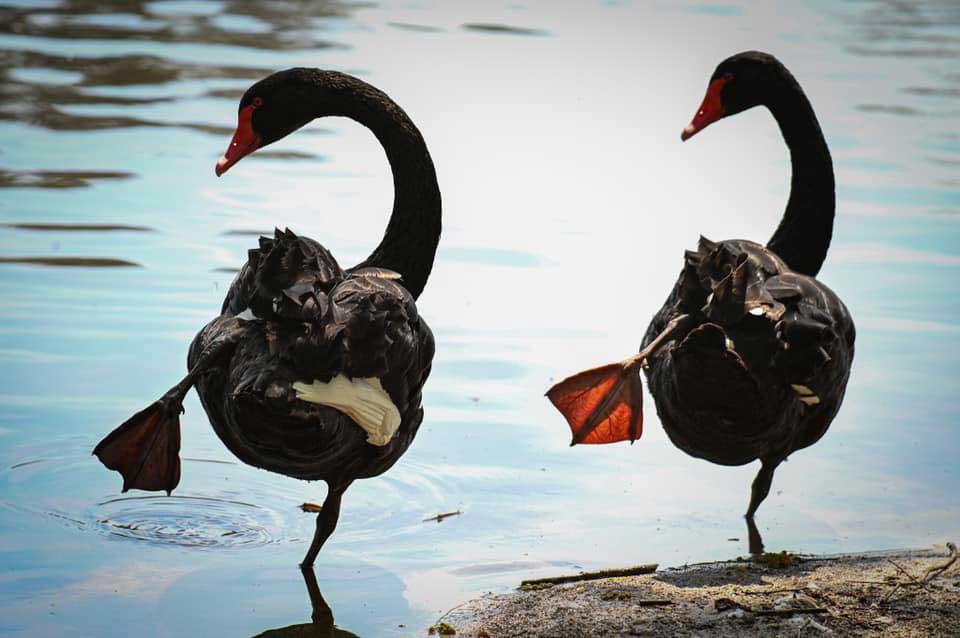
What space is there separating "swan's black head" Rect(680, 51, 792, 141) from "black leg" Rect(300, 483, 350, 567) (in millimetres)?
2837

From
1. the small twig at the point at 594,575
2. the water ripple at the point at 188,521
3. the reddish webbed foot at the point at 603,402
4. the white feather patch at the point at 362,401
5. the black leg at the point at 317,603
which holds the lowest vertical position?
the water ripple at the point at 188,521

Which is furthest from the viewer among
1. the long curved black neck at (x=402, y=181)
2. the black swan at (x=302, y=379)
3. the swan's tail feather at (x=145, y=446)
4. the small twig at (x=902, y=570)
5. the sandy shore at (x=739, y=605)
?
the long curved black neck at (x=402, y=181)

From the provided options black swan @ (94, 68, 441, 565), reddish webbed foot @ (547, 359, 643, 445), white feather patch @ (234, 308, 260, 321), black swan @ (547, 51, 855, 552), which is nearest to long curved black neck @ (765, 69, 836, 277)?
black swan @ (547, 51, 855, 552)

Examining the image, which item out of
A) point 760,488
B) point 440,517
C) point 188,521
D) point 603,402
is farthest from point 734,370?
point 188,521

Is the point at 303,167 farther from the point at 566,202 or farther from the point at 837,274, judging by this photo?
the point at 837,274

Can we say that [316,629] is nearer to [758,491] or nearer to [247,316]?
[247,316]

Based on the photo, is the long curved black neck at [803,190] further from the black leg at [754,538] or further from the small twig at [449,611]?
the small twig at [449,611]

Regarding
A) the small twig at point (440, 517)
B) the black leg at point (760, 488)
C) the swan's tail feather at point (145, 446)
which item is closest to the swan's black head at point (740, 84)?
the black leg at point (760, 488)

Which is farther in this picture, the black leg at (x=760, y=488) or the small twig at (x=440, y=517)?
the black leg at (x=760, y=488)

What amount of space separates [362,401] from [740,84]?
329cm

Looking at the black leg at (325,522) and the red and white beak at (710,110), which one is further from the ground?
the red and white beak at (710,110)

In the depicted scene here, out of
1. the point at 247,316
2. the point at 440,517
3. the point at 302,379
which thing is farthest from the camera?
the point at 440,517

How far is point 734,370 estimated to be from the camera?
16.4 ft

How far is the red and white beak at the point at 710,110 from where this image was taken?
7309 millimetres
